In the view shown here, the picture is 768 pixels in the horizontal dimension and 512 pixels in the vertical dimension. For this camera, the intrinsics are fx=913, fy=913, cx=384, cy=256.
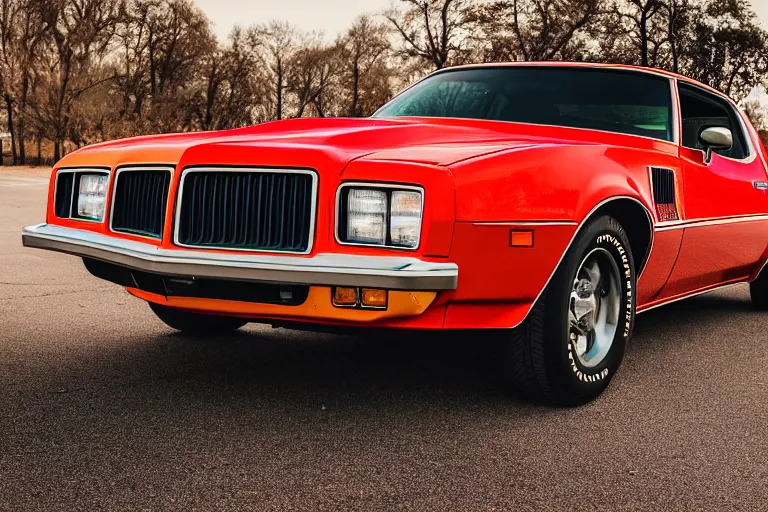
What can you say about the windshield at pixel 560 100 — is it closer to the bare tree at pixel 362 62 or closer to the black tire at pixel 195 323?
the black tire at pixel 195 323

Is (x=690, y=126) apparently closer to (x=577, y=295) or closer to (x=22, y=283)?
(x=577, y=295)

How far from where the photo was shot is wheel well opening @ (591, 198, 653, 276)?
3905 mm

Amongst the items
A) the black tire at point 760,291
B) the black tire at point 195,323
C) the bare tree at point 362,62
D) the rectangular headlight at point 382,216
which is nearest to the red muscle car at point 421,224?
the rectangular headlight at point 382,216

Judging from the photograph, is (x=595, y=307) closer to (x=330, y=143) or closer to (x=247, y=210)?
(x=330, y=143)

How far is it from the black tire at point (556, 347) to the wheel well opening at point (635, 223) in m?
0.15

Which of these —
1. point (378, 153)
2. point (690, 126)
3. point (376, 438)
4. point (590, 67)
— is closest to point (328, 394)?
point (376, 438)

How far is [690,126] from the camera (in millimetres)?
5055

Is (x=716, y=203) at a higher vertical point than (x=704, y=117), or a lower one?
lower

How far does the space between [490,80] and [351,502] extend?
2.90 metres

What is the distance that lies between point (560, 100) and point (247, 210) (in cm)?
203

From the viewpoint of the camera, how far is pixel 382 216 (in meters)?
3.11

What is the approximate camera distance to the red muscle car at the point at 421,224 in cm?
309

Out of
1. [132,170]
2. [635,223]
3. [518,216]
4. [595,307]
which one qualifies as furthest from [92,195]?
[635,223]

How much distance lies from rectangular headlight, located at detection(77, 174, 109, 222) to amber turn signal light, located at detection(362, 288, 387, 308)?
1.48m
